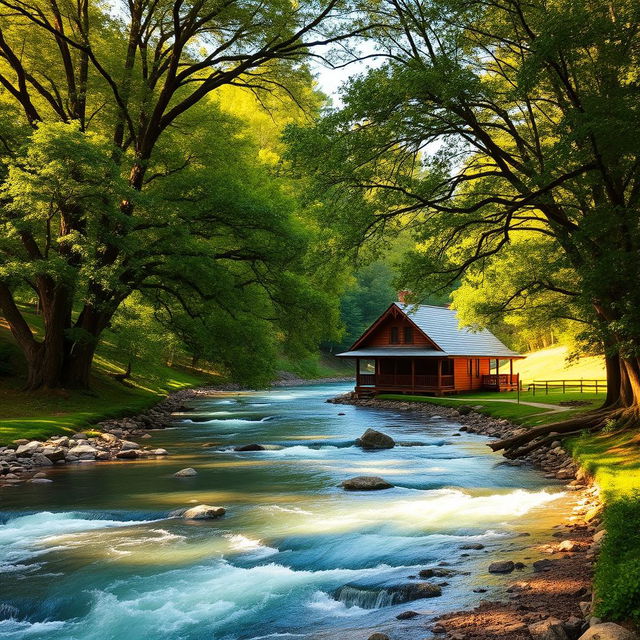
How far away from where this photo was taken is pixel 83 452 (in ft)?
60.4

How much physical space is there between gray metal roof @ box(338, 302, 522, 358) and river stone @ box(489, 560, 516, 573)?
104ft

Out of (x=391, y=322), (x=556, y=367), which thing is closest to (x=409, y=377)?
(x=391, y=322)

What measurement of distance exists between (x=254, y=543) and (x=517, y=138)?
46.3 ft

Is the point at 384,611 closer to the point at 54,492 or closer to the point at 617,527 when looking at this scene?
the point at 617,527

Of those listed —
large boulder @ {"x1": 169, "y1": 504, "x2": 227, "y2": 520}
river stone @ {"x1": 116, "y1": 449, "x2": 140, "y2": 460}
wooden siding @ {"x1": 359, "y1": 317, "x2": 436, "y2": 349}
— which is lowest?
river stone @ {"x1": 116, "y1": 449, "x2": 140, "y2": 460}

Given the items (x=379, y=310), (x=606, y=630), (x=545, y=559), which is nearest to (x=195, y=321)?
(x=545, y=559)

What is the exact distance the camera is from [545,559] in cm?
853

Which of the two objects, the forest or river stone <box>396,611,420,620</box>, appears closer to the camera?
river stone <box>396,611,420,620</box>

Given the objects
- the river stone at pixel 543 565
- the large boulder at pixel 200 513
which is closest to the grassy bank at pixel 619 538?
the river stone at pixel 543 565

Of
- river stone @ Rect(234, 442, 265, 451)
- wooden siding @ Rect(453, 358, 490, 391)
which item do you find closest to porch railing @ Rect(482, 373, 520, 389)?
wooden siding @ Rect(453, 358, 490, 391)

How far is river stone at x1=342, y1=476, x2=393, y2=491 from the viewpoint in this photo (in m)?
14.3

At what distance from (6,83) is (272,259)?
1321 centimetres

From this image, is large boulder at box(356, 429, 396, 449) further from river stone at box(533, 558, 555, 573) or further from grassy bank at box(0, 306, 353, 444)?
river stone at box(533, 558, 555, 573)

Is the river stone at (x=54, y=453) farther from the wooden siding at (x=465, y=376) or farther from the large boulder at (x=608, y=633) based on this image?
the wooden siding at (x=465, y=376)
